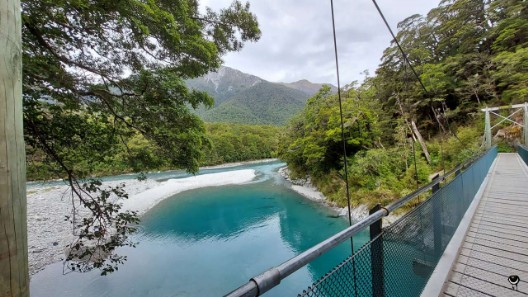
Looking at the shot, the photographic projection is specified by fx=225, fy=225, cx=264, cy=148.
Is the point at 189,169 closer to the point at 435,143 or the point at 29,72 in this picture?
the point at 29,72

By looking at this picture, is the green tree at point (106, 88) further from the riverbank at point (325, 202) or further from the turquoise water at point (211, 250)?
the riverbank at point (325, 202)

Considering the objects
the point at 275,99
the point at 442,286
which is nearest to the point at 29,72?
the point at 442,286

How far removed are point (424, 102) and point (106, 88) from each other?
1416 cm

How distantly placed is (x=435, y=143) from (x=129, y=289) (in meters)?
14.0

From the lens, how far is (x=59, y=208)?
12.4m

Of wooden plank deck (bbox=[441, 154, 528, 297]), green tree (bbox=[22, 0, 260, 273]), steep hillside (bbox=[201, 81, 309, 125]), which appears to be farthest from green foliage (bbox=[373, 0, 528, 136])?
steep hillside (bbox=[201, 81, 309, 125])

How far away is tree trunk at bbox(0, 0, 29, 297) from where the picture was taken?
0.57 m

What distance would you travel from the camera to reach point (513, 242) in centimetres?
239

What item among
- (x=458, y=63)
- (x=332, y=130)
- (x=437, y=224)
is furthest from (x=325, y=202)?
(x=458, y=63)

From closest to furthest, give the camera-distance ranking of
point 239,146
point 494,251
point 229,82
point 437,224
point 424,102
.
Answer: point 437,224 < point 494,251 < point 424,102 < point 239,146 < point 229,82

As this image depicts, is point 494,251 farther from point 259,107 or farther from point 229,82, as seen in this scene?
point 229,82

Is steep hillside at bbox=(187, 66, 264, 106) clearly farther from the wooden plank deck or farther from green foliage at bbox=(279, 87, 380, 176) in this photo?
the wooden plank deck

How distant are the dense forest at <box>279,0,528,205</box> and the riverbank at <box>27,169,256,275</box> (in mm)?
9060

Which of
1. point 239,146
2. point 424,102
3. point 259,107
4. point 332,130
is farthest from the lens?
point 259,107
